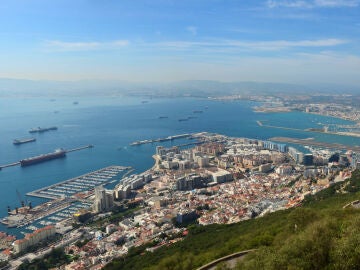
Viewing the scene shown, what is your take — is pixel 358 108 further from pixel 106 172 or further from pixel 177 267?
pixel 177 267

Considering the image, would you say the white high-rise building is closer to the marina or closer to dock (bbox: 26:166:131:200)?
the marina

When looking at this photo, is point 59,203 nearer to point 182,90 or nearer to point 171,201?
point 171,201

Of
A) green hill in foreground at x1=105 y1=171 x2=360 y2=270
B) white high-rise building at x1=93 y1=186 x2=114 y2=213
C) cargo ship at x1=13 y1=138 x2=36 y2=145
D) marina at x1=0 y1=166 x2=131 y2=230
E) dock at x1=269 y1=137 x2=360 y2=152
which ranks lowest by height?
marina at x1=0 y1=166 x2=131 y2=230

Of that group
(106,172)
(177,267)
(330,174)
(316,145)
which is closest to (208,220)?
(177,267)

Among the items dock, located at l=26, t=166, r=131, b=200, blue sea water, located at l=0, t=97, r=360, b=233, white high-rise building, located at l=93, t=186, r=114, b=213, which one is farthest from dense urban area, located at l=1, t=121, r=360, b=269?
blue sea water, located at l=0, t=97, r=360, b=233

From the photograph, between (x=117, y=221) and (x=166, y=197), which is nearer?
(x=117, y=221)

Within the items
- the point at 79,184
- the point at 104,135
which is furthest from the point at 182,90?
the point at 79,184
